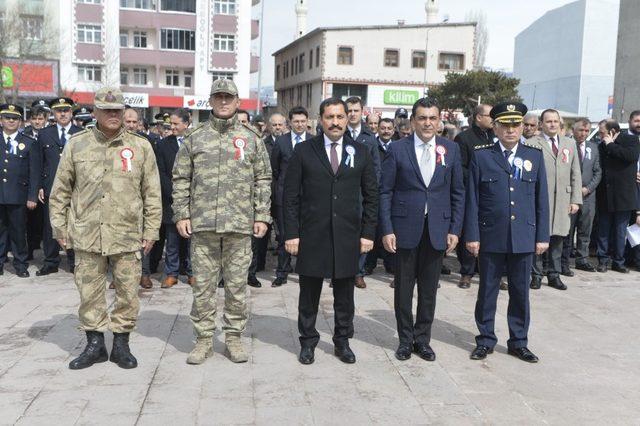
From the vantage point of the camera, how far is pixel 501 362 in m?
5.33

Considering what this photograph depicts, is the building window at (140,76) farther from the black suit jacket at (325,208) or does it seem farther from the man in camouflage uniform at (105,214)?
the black suit jacket at (325,208)

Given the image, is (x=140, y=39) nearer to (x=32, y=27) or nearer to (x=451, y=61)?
(x=32, y=27)

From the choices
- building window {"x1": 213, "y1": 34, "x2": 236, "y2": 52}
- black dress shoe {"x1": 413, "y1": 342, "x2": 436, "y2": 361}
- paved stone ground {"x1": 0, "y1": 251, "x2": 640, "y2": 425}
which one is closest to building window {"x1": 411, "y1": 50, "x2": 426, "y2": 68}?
building window {"x1": 213, "y1": 34, "x2": 236, "y2": 52}

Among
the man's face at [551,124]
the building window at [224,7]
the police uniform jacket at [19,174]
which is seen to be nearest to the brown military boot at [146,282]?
the police uniform jacket at [19,174]

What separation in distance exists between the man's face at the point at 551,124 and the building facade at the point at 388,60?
40.4 meters

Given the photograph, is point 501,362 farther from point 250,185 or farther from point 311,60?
point 311,60

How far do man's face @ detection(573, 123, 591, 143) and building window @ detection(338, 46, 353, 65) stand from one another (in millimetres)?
→ 40968

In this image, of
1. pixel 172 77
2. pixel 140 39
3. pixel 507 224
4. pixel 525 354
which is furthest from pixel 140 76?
pixel 525 354

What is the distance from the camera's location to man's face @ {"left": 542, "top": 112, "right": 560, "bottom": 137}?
26.5ft

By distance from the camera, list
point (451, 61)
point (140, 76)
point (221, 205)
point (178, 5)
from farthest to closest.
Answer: point (451, 61) < point (140, 76) < point (178, 5) < point (221, 205)

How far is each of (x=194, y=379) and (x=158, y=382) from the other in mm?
265

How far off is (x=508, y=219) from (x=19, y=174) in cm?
640

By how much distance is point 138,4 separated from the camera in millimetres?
41719

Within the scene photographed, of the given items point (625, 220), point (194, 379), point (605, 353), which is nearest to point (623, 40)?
point (625, 220)
